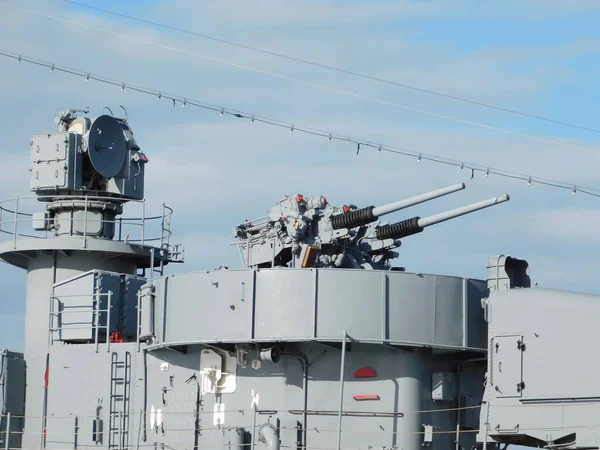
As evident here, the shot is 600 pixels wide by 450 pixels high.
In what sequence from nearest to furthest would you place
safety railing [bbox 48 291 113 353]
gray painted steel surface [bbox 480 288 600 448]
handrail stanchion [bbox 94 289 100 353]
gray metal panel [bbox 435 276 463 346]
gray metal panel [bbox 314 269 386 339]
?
gray painted steel surface [bbox 480 288 600 448] → gray metal panel [bbox 314 269 386 339] → gray metal panel [bbox 435 276 463 346] → handrail stanchion [bbox 94 289 100 353] → safety railing [bbox 48 291 113 353]

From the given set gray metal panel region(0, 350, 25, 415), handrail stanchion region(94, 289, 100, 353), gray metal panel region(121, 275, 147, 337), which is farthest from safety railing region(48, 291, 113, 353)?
gray metal panel region(0, 350, 25, 415)

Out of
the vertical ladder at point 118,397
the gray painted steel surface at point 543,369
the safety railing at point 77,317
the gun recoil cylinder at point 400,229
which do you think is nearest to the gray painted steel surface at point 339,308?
the gray painted steel surface at point 543,369

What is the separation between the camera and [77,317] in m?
23.7

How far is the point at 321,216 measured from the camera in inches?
838

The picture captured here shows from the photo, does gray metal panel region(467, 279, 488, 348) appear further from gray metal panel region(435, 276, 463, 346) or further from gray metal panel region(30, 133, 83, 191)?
gray metal panel region(30, 133, 83, 191)

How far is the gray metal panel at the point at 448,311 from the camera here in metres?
18.8

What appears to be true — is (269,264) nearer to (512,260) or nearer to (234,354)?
(234,354)

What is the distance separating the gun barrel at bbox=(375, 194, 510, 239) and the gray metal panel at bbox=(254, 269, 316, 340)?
111 inches

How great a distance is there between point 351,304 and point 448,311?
151 cm

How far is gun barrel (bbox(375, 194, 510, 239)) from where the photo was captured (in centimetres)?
1981

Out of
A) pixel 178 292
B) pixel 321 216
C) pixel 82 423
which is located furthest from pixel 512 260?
pixel 82 423

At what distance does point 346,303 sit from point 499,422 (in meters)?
2.79

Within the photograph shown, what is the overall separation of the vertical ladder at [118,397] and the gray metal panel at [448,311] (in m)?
5.80

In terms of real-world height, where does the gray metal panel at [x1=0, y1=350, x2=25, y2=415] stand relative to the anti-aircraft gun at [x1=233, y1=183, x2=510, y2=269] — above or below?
below
